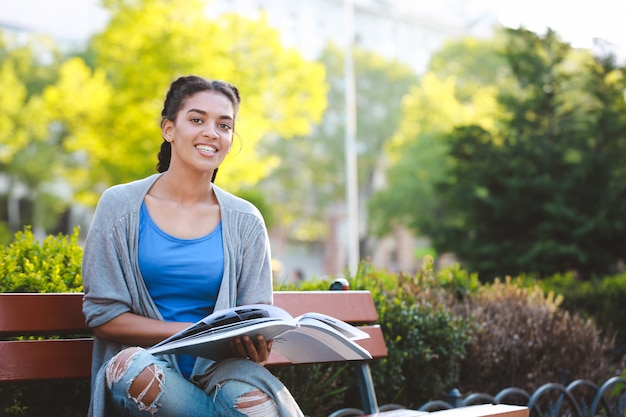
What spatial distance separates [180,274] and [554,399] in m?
3.45

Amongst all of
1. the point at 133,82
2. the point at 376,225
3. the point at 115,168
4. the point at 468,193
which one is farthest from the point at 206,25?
the point at 376,225

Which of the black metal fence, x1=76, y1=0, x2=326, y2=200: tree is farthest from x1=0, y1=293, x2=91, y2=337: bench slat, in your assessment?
x1=76, y1=0, x2=326, y2=200: tree

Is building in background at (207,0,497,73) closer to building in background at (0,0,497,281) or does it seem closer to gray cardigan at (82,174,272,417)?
building in background at (0,0,497,281)

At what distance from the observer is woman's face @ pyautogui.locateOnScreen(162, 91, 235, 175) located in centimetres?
294

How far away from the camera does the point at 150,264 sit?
279cm

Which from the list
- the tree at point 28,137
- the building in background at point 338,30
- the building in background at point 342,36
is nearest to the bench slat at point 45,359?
the tree at point 28,137

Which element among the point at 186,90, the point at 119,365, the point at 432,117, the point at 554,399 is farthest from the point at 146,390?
the point at 432,117

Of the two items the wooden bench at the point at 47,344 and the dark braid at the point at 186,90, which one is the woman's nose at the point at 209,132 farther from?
the wooden bench at the point at 47,344

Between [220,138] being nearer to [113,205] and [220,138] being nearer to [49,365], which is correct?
[113,205]

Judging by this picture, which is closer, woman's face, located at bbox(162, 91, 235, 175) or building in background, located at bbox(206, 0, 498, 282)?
woman's face, located at bbox(162, 91, 235, 175)

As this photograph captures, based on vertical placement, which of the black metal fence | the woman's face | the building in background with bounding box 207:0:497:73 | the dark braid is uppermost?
the building in background with bounding box 207:0:497:73

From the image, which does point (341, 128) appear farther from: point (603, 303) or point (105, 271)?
point (105, 271)

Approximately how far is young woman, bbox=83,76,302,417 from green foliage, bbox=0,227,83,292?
833 millimetres

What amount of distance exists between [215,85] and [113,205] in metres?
0.58
